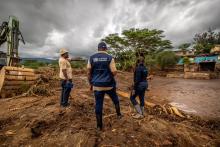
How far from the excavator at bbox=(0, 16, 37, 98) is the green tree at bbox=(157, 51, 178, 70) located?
21566mm

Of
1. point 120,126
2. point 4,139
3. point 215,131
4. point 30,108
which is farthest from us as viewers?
point 30,108

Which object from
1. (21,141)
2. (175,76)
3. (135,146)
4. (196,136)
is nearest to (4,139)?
(21,141)

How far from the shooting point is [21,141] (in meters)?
2.41

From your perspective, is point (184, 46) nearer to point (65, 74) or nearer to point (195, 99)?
point (195, 99)

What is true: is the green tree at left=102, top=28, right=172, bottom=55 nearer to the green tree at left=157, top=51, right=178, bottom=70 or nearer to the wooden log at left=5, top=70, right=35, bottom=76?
the green tree at left=157, top=51, right=178, bottom=70

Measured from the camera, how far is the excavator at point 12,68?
5.86m

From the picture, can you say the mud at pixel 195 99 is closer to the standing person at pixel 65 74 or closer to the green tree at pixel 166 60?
the standing person at pixel 65 74

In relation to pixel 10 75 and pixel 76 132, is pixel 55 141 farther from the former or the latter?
pixel 10 75

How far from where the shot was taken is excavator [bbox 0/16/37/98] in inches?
231

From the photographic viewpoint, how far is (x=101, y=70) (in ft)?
9.12

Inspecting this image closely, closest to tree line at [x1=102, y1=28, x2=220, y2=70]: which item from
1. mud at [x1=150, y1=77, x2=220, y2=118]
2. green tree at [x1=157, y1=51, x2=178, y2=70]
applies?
green tree at [x1=157, y1=51, x2=178, y2=70]

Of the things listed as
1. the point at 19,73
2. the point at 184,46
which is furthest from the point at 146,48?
the point at 19,73

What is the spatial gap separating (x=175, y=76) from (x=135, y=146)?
20.2 meters

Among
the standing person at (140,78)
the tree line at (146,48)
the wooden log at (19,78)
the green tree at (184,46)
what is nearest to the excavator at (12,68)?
the wooden log at (19,78)
